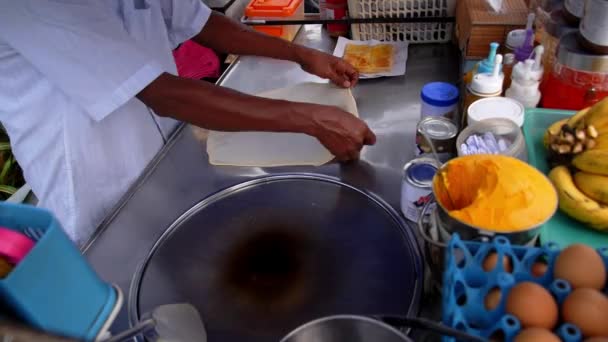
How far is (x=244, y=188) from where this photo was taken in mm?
1005

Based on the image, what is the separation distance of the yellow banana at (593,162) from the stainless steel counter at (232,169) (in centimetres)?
33

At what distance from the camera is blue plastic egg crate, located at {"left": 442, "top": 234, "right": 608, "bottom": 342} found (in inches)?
18.7

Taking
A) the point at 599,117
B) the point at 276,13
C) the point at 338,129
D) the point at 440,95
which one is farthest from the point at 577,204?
the point at 276,13

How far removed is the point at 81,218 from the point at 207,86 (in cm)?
43

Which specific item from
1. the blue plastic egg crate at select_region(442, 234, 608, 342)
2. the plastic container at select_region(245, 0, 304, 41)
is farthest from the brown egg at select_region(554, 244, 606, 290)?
the plastic container at select_region(245, 0, 304, 41)

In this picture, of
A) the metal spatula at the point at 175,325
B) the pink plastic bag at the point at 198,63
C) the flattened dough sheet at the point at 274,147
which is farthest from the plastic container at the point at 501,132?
the pink plastic bag at the point at 198,63

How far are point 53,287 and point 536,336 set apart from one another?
1.49 ft

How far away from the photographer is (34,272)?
1.27 ft

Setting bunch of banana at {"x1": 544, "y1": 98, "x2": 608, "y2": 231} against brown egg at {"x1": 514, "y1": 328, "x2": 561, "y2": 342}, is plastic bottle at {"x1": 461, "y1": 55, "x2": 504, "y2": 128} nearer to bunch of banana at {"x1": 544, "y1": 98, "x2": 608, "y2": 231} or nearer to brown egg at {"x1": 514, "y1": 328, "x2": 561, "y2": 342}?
bunch of banana at {"x1": 544, "y1": 98, "x2": 608, "y2": 231}

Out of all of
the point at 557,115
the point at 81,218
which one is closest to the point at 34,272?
the point at 81,218

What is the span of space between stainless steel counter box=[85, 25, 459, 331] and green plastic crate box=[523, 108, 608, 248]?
0.88 ft

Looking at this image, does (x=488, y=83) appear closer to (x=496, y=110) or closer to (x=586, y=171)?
(x=496, y=110)

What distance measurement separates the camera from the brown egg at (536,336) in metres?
0.43

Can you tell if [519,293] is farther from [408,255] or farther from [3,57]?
[3,57]
